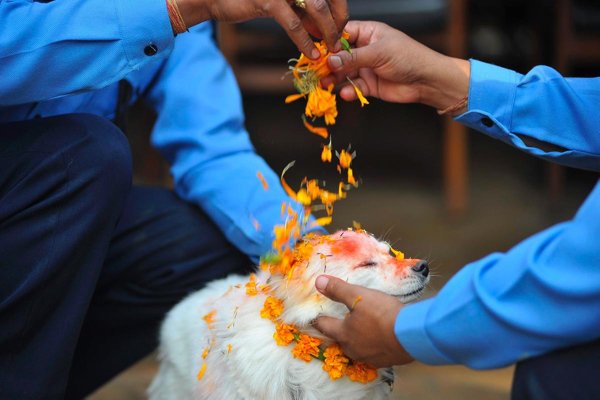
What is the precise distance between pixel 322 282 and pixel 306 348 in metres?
0.14

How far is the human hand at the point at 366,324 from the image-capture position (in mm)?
1198

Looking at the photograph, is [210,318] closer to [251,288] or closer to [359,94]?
[251,288]

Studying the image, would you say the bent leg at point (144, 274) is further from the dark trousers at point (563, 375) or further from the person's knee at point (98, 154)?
the dark trousers at point (563, 375)

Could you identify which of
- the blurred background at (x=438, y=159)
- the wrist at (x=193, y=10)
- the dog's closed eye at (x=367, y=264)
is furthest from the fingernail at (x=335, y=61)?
the blurred background at (x=438, y=159)

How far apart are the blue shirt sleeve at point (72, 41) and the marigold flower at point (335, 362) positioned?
24.3 inches

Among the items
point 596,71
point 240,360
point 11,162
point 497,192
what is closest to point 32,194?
point 11,162

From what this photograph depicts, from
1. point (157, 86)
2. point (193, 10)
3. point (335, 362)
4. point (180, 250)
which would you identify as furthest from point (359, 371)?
point (157, 86)

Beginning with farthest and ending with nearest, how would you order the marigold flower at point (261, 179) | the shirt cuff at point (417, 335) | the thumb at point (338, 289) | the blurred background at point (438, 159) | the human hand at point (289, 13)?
the blurred background at point (438, 159), the marigold flower at point (261, 179), the human hand at point (289, 13), the thumb at point (338, 289), the shirt cuff at point (417, 335)

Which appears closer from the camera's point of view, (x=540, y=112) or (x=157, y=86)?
(x=540, y=112)

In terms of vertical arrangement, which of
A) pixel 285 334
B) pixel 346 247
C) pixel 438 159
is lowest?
pixel 438 159

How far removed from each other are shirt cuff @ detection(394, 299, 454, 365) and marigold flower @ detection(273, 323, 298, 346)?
0.28 meters

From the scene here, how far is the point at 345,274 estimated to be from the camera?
1.37m

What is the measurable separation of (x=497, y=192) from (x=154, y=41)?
2573mm

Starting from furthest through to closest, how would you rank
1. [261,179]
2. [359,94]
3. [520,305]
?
[261,179], [359,94], [520,305]
